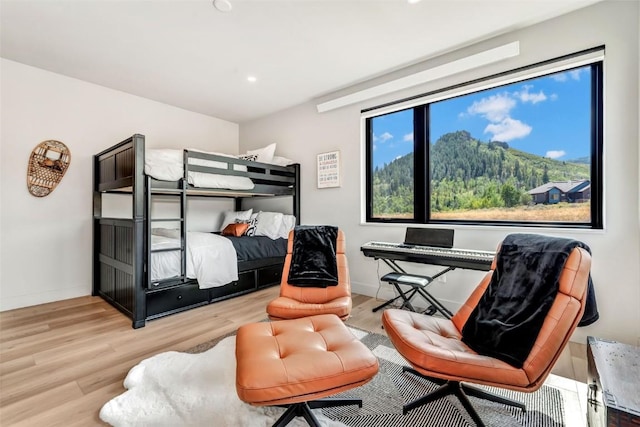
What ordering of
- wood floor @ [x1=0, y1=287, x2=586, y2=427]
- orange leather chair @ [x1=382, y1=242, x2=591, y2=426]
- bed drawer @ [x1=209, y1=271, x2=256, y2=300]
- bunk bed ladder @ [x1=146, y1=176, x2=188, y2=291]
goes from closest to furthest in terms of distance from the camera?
orange leather chair @ [x1=382, y1=242, x2=591, y2=426]
wood floor @ [x1=0, y1=287, x2=586, y2=427]
bunk bed ladder @ [x1=146, y1=176, x2=188, y2=291]
bed drawer @ [x1=209, y1=271, x2=256, y2=300]

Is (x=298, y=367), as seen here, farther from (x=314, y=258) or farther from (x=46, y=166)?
(x=46, y=166)

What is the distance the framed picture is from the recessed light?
1.98 meters

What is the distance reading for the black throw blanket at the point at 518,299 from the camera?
139 centimetres

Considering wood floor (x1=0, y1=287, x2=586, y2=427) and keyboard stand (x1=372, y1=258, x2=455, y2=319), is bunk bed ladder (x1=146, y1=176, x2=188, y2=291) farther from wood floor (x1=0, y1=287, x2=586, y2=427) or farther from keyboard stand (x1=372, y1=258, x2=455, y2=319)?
keyboard stand (x1=372, y1=258, x2=455, y2=319)

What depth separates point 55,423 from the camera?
4.77ft

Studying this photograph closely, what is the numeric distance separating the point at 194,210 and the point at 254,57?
255 centimetres

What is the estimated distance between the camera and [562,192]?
2.47 metres

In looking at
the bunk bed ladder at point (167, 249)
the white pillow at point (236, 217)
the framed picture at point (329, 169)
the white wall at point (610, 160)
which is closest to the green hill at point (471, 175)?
the white wall at point (610, 160)

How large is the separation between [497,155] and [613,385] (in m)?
2.19

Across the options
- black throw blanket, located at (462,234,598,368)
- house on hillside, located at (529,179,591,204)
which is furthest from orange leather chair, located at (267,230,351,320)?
house on hillside, located at (529,179,591,204)

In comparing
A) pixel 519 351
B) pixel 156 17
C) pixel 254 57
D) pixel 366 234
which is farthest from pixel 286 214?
pixel 519 351

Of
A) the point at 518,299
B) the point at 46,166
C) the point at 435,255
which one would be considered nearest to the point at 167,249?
the point at 46,166

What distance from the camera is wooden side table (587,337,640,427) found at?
98 centimetres

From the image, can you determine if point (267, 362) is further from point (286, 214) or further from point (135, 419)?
point (286, 214)
